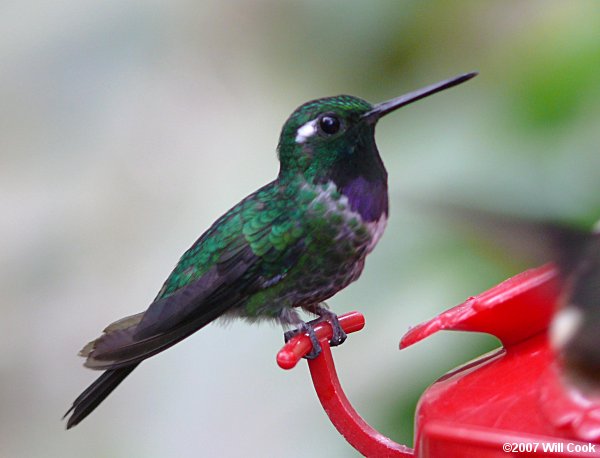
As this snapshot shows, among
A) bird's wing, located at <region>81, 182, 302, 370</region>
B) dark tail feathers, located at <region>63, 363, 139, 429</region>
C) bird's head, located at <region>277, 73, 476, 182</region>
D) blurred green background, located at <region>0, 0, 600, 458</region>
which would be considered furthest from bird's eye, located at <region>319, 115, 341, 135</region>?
blurred green background, located at <region>0, 0, 600, 458</region>

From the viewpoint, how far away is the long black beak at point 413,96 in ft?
4.63

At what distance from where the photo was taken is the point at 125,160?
3.09m

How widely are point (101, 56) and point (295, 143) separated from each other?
152cm

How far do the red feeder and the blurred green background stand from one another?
0.88 m

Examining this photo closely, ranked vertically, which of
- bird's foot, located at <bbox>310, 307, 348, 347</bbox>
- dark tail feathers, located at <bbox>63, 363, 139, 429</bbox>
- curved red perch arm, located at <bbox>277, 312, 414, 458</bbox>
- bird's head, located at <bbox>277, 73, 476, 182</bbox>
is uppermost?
bird's head, located at <bbox>277, 73, 476, 182</bbox>

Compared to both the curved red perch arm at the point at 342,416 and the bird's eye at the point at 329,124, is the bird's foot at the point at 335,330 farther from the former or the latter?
the bird's eye at the point at 329,124

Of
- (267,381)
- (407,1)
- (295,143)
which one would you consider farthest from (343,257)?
(267,381)

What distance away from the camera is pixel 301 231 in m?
1.66

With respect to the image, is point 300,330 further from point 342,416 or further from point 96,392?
point 96,392

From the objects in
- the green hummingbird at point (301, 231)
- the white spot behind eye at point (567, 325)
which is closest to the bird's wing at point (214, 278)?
the green hummingbird at point (301, 231)

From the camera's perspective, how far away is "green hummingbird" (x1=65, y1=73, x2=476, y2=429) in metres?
1.61

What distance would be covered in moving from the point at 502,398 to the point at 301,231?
0.56 metres

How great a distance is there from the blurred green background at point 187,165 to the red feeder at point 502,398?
88 cm

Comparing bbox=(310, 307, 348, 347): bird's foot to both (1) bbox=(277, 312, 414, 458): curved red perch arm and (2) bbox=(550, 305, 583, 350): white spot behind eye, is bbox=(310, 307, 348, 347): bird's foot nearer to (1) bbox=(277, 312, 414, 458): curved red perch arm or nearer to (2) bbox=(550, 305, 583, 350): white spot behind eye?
(1) bbox=(277, 312, 414, 458): curved red perch arm
